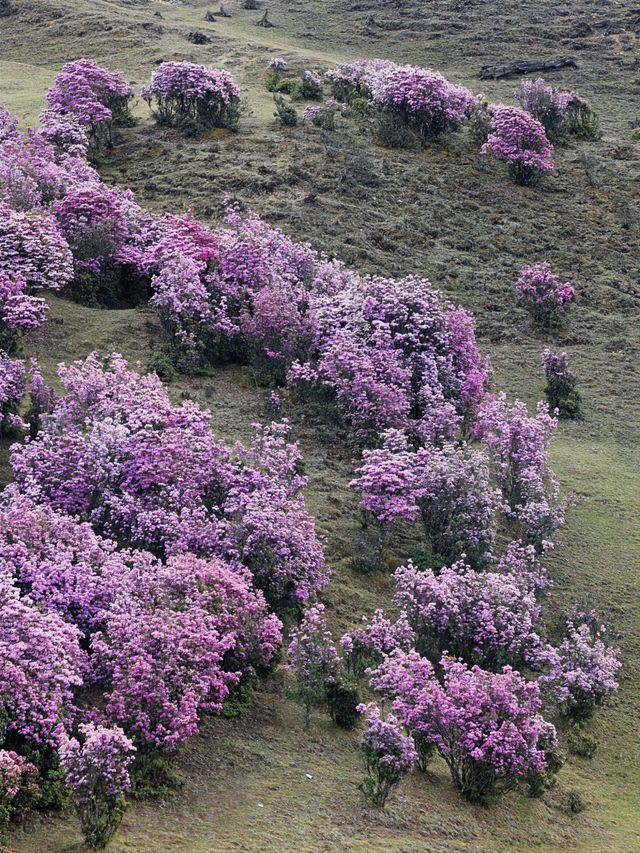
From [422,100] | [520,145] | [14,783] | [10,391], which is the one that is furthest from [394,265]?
[14,783]

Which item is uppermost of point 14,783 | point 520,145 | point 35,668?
point 520,145

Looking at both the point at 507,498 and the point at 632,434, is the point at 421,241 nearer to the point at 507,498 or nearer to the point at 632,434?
the point at 632,434

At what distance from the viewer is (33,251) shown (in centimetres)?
2264

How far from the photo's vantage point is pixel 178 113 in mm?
37625

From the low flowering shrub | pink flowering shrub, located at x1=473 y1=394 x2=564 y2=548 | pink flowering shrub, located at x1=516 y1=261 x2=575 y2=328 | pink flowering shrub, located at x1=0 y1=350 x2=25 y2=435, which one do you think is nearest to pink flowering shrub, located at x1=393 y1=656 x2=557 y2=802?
pink flowering shrub, located at x1=473 y1=394 x2=564 y2=548

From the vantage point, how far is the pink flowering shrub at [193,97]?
36938 mm

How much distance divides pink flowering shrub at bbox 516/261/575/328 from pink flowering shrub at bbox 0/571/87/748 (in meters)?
19.3

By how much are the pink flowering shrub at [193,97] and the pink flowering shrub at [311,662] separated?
2565 centimetres

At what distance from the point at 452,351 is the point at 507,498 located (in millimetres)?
3963

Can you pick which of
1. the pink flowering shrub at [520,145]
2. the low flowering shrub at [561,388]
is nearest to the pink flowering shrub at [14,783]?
the low flowering shrub at [561,388]

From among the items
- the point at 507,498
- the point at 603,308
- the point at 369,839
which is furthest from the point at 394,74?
the point at 369,839

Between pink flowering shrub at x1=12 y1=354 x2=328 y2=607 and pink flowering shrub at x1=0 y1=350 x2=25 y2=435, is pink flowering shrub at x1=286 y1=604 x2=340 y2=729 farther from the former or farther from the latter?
pink flowering shrub at x1=0 y1=350 x2=25 y2=435

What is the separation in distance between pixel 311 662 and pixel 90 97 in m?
25.6

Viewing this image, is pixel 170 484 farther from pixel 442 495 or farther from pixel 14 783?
pixel 14 783
